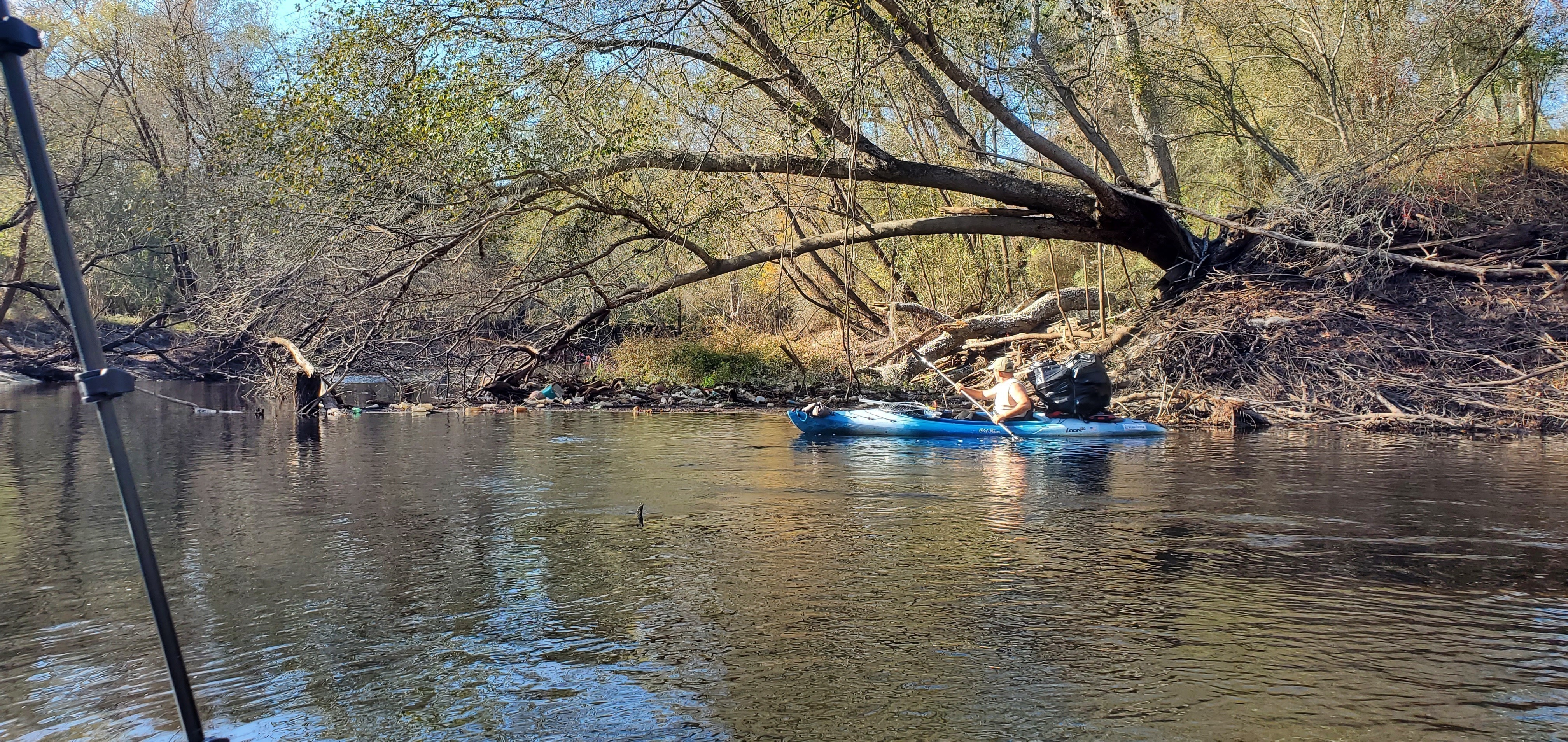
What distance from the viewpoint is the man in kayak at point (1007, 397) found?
13.4 metres

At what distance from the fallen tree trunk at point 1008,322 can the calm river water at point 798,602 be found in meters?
7.93

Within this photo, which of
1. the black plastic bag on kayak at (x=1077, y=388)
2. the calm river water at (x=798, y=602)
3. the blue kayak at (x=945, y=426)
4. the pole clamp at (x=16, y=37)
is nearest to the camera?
the pole clamp at (x=16, y=37)

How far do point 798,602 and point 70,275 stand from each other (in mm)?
4229

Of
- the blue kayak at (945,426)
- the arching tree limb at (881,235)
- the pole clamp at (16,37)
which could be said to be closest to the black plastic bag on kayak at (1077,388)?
the blue kayak at (945,426)

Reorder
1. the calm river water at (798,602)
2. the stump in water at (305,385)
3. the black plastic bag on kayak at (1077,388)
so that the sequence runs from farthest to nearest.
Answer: the stump in water at (305,385) → the black plastic bag on kayak at (1077,388) → the calm river water at (798,602)

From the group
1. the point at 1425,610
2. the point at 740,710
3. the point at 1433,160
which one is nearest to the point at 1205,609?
the point at 1425,610

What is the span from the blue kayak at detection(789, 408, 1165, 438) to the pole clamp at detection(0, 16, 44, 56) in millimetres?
11474

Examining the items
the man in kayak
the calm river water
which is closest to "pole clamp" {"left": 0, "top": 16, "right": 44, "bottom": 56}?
the calm river water

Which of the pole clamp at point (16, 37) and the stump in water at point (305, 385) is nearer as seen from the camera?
the pole clamp at point (16, 37)

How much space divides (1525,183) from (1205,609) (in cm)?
1454

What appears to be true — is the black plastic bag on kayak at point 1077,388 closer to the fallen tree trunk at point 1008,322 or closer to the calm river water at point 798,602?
the calm river water at point 798,602

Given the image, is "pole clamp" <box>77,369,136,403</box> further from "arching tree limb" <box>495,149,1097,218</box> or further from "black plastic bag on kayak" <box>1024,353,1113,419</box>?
"black plastic bag on kayak" <box>1024,353,1113,419</box>

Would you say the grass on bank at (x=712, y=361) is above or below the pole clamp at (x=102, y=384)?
above

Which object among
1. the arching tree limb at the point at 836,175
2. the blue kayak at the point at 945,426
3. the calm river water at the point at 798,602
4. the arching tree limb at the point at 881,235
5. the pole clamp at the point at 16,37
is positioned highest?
the arching tree limb at the point at 836,175
